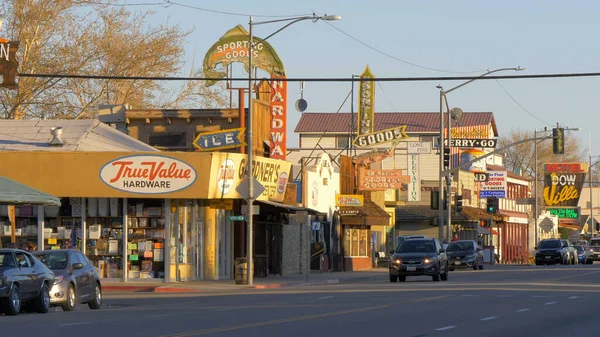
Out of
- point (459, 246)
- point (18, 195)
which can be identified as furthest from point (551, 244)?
point (18, 195)

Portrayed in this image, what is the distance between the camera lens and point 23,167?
40875mm

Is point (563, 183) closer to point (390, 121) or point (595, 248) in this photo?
point (390, 121)

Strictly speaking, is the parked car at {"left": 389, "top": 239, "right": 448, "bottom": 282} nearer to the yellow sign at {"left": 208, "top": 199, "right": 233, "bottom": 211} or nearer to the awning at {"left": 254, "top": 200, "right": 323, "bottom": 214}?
the awning at {"left": 254, "top": 200, "right": 323, "bottom": 214}

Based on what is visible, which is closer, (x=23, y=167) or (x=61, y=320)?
(x=61, y=320)

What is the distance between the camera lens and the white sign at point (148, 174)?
40906 mm

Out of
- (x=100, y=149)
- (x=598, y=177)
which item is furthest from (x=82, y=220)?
Answer: (x=598, y=177)

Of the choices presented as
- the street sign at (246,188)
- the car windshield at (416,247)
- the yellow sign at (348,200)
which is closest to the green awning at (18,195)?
the street sign at (246,188)

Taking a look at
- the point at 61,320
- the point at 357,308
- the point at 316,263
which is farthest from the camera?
the point at 316,263

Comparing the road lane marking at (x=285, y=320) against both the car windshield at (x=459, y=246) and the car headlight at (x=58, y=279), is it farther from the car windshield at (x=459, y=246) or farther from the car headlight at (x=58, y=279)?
the car windshield at (x=459, y=246)

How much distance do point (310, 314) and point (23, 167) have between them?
20831 millimetres

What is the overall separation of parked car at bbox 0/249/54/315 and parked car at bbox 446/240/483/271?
1464 inches

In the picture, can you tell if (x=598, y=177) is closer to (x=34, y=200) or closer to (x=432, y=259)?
(x=432, y=259)

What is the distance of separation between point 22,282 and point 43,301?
1083mm

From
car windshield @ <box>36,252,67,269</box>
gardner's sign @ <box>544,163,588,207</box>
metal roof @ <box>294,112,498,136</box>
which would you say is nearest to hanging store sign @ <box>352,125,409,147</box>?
metal roof @ <box>294,112,498,136</box>
